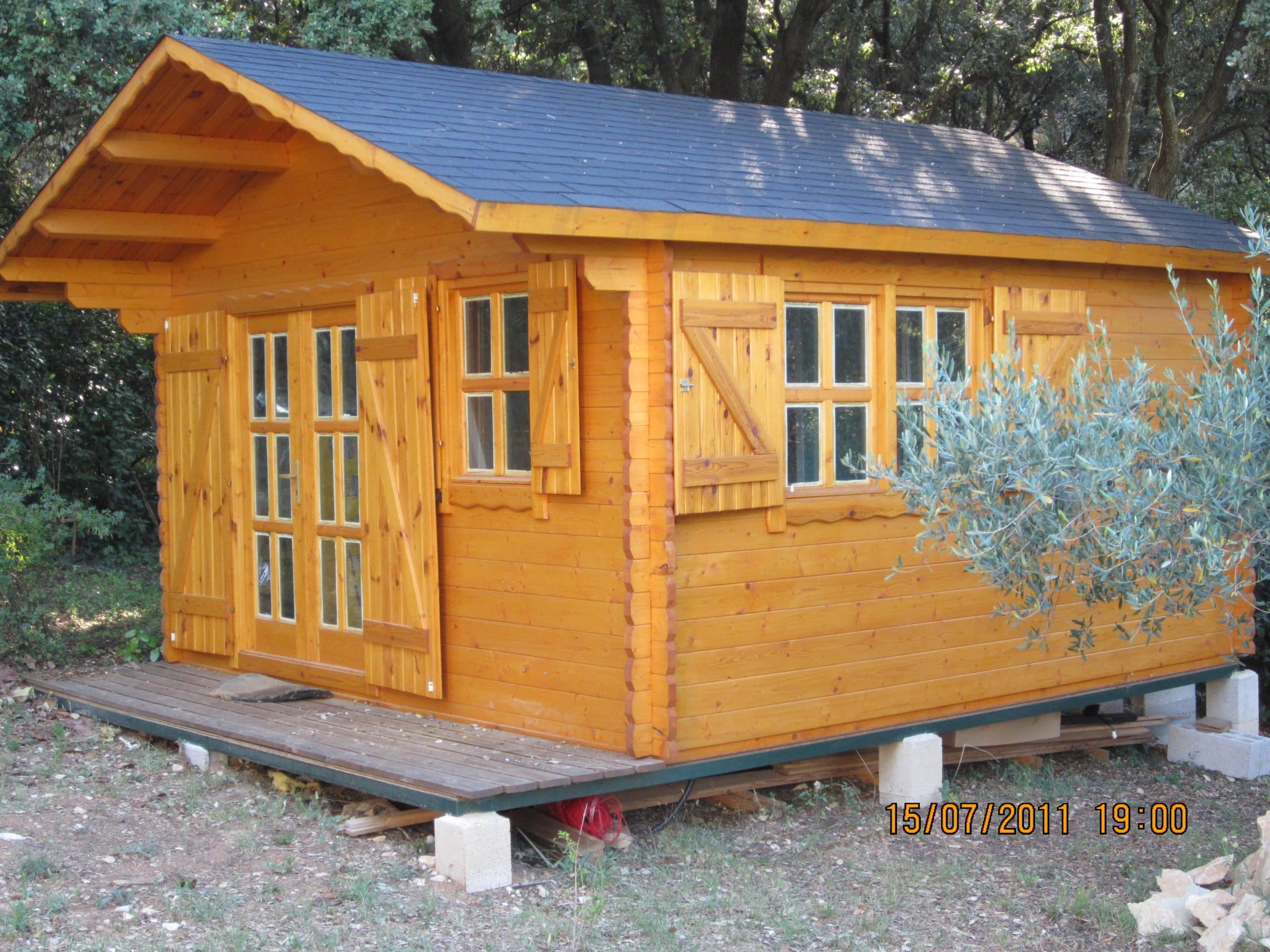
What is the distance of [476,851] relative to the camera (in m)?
5.48

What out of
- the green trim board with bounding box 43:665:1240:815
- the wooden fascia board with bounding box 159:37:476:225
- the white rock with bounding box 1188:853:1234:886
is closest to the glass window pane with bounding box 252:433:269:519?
the green trim board with bounding box 43:665:1240:815

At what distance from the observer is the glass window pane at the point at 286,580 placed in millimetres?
7738

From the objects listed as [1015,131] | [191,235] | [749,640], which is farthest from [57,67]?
[1015,131]

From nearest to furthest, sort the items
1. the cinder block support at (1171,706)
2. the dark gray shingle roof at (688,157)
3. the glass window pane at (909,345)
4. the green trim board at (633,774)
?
1. the green trim board at (633,774)
2. the dark gray shingle roof at (688,157)
3. the glass window pane at (909,345)
4. the cinder block support at (1171,706)

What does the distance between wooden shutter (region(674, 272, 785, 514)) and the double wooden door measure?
6.59 feet

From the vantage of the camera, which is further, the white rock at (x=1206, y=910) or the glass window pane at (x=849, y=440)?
the glass window pane at (x=849, y=440)

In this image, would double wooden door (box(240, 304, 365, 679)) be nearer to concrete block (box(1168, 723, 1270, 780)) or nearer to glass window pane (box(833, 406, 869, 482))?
glass window pane (box(833, 406, 869, 482))

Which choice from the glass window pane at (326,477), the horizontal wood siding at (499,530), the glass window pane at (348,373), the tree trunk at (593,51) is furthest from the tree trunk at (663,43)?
the glass window pane at (326,477)

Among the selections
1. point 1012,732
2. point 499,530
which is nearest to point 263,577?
point 499,530

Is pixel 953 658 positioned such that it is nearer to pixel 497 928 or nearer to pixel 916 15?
pixel 497 928

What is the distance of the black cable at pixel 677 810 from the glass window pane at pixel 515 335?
82.8 inches

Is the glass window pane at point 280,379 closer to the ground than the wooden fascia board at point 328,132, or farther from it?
closer to the ground

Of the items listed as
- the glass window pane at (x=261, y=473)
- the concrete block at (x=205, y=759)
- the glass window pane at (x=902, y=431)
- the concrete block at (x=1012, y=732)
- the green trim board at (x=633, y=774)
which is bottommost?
the concrete block at (x=1012, y=732)

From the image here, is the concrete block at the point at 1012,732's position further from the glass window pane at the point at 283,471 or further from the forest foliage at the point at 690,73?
the forest foliage at the point at 690,73
